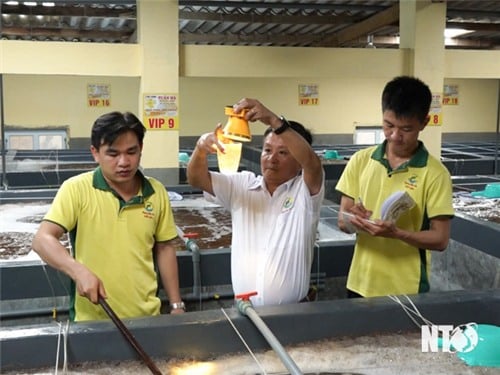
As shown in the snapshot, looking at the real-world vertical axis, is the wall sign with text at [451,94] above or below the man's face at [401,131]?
above

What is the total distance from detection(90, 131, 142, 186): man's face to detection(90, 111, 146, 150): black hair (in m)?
0.01

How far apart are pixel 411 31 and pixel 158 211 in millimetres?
4431

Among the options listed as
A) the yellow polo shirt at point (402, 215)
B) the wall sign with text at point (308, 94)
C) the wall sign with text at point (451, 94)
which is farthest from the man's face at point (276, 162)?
the wall sign with text at point (451, 94)

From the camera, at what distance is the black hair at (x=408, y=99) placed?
5.61 ft

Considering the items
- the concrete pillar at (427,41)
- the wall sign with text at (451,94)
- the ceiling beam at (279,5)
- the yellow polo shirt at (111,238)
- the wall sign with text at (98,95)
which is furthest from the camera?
the wall sign with text at (451,94)

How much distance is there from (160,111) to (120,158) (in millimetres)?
3289

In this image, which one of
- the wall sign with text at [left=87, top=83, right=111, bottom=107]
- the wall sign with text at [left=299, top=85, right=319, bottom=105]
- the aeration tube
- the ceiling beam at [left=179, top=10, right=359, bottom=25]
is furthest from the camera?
the wall sign with text at [left=299, top=85, right=319, bottom=105]

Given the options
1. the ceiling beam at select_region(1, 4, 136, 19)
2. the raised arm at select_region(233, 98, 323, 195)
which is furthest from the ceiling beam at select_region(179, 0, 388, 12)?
the raised arm at select_region(233, 98, 323, 195)

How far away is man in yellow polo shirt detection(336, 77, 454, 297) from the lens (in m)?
1.70

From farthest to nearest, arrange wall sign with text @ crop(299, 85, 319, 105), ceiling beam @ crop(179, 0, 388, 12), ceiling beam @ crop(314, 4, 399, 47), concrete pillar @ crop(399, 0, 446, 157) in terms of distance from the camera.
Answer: wall sign with text @ crop(299, 85, 319, 105), ceiling beam @ crop(314, 4, 399, 47), ceiling beam @ crop(179, 0, 388, 12), concrete pillar @ crop(399, 0, 446, 157)

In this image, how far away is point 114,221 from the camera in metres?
1.60

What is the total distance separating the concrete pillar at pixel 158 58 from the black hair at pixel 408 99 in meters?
3.30

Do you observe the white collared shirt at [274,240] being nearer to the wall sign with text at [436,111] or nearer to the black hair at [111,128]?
the black hair at [111,128]

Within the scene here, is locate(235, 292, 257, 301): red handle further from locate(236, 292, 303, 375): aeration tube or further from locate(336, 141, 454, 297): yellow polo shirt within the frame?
locate(336, 141, 454, 297): yellow polo shirt
